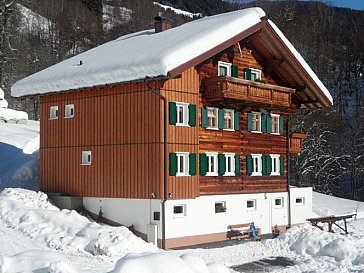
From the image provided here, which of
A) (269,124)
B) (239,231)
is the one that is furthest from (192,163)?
(269,124)

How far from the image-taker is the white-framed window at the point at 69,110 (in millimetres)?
25219

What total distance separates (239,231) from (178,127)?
5.40 meters

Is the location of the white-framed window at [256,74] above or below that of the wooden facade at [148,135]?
above

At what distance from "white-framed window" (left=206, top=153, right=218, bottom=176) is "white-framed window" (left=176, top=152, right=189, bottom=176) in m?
1.36

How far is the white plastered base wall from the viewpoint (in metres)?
22.0

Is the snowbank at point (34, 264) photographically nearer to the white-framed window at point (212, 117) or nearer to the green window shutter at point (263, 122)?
the white-framed window at point (212, 117)

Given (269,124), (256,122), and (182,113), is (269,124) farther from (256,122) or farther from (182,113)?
(182,113)

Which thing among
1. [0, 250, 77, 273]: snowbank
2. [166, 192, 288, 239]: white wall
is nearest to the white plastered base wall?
[166, 192, 288, 239]: white wall

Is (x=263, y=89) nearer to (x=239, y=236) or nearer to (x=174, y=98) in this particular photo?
(x=174, y=98)

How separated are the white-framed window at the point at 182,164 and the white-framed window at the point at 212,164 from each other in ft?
4.46

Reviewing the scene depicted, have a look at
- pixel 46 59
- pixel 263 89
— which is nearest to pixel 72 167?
pixel 263 89

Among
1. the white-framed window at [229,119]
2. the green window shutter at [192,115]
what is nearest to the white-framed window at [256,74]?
the white-framed window at [229,119]

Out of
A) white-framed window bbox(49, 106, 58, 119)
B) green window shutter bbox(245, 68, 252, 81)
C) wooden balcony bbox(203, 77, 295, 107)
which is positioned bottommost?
white-framed window bbox(49, 106, 58, 119)

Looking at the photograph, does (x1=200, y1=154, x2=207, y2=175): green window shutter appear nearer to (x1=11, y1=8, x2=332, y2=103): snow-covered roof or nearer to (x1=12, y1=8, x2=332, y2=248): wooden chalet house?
(x1=12, y1=8, x2=332, y2=248): wooden chalet house
